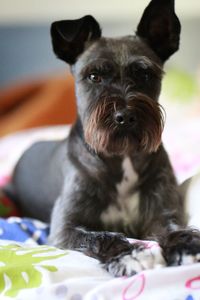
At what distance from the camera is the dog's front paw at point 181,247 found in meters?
1.48

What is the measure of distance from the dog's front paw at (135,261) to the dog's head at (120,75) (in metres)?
0.39

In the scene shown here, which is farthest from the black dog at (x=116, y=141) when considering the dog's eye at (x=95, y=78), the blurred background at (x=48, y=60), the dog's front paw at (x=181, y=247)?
the blurred background at (x=48, y=60)

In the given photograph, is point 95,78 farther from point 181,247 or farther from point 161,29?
point 181,247

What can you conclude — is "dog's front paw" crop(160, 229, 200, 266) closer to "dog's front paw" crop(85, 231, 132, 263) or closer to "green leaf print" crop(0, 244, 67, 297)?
"dog's front paw" crop(85, 231, 132, 263)

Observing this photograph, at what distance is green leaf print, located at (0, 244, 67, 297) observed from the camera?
144 cm

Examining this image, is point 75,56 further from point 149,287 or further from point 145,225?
point 149,287

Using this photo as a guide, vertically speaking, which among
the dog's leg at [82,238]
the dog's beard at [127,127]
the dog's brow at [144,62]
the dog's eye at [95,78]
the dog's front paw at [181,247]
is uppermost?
the dog's brow at [144,62]

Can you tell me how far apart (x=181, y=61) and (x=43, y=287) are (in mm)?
3968

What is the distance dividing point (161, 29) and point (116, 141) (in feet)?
1.71

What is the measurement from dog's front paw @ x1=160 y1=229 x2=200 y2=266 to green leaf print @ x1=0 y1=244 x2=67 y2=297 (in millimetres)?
321

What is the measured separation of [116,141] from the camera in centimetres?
176

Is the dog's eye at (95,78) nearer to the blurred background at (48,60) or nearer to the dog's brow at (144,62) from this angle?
the dog's brow at (144,62)

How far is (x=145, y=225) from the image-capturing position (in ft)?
6.54

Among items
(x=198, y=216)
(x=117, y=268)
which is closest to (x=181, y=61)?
(x=198, y=216)
